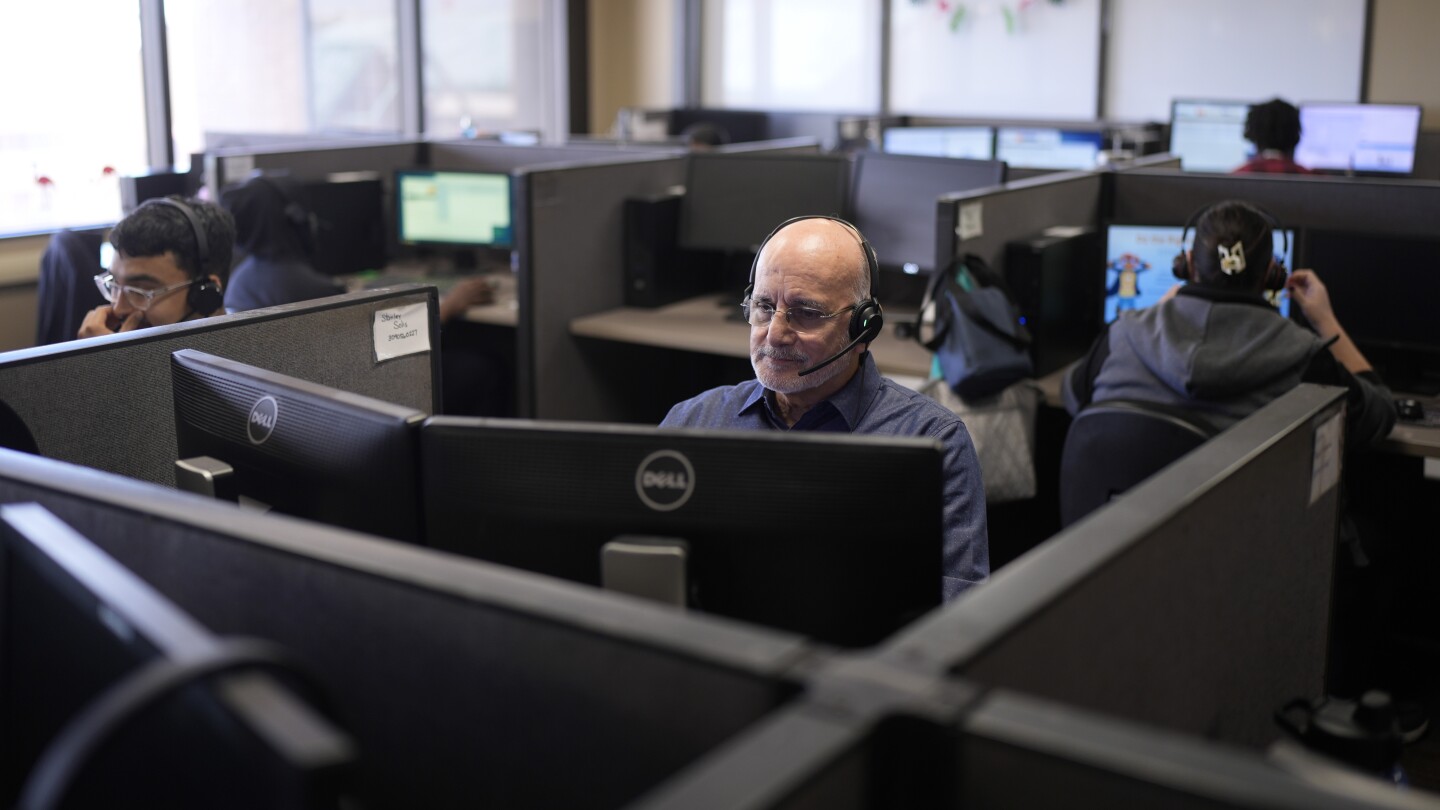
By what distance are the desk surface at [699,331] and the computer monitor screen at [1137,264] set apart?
480 mm

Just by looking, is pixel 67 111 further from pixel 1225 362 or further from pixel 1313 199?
pixel 1225 362

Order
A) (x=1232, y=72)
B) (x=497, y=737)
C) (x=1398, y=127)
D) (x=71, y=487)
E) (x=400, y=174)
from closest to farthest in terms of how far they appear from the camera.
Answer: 1. (x=497, y=737)
2. (x=71, y=487)
3. (x=400, y=174)
4. (x=1398, y=127)
5. (x=1232, y=72)

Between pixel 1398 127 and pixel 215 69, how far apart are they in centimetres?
486

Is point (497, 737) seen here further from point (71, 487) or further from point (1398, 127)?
point (1398, 127)

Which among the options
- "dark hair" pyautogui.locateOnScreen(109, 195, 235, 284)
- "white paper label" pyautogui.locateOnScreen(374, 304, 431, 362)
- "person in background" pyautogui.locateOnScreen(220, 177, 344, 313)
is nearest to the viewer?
"white paper label" pyautogui.locateOnScreen(374, 304, 431, 362)

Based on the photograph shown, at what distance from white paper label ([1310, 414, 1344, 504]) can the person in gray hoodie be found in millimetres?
1131

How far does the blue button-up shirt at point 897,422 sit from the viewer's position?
1629 millimetres

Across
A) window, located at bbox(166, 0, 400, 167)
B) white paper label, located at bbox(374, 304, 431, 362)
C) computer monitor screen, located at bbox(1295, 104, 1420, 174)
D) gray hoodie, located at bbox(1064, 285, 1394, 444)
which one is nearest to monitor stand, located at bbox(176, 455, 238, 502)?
white paper label, located at bbox(374, 304, 431, 362)

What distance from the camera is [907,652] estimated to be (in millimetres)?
750

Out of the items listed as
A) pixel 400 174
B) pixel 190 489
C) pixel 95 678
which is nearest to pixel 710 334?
pixel 400 174

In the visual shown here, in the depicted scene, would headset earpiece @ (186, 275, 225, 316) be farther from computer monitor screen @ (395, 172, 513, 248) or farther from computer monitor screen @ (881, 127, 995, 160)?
computer monitor screen @ (881, 127, 995, 160)

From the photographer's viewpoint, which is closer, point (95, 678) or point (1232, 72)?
point (95, 678)

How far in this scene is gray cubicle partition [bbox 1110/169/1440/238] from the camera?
3.22m

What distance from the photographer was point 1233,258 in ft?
8.36
